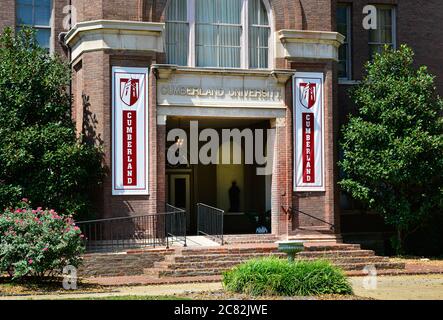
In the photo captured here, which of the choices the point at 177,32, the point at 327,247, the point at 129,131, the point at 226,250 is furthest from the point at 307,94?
the point at 226,250

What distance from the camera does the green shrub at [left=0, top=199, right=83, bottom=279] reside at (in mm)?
19516

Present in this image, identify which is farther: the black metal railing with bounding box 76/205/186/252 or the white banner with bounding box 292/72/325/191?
the white banner with bounding box 292/72/325/191

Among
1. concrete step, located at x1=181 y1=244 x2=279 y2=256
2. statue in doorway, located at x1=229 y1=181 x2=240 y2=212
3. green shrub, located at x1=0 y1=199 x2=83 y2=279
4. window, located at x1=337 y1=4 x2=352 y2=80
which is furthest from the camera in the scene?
statue in doorway, located at x1=229 y1=181 x2=240 y2=212

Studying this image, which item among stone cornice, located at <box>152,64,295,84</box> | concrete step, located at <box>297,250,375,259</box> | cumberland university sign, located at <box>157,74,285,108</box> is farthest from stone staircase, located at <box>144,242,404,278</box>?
stone cornice, located at <box>152,64,295,84</box>

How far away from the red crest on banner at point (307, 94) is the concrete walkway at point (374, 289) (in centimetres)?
687

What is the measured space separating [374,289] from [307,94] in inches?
366

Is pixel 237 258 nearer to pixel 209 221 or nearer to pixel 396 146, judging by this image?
pixel 209 221

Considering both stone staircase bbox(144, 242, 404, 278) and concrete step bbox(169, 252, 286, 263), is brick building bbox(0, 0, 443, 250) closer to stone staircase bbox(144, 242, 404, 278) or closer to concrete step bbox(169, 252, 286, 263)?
stone staircase bbox(144, 242, 404, 278)

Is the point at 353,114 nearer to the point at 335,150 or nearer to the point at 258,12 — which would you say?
the point at 335,150

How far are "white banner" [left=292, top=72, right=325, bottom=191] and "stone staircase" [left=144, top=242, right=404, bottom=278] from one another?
2318mm

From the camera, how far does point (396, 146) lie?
27578mm

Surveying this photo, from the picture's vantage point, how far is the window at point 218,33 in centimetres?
2666

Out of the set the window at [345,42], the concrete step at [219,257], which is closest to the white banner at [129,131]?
the concrete step at [219,257]
